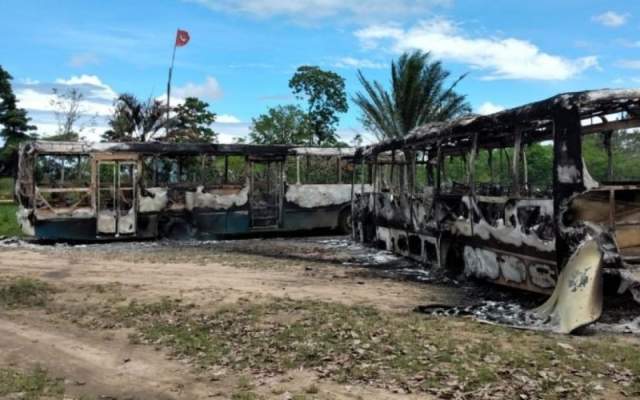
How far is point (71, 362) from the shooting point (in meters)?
5.64

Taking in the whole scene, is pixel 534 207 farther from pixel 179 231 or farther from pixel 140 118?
pixel 140 118

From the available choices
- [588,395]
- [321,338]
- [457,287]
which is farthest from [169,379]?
[457,287]

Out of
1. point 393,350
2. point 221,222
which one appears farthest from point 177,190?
point 393,350

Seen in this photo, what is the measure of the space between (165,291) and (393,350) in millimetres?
4290

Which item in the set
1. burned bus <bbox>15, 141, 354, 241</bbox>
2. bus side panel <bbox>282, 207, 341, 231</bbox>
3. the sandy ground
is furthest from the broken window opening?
bus side panel <bbox>282, 207, 341, 231</bbox>

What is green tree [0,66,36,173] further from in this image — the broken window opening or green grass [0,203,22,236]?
the broken window opening

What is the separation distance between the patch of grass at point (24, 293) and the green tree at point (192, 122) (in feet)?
64.0

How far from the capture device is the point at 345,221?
1805 cm

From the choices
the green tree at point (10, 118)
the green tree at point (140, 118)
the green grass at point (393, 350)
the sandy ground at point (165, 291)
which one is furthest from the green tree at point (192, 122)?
the green grass at point (393, 350)

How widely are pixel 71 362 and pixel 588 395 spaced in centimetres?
421

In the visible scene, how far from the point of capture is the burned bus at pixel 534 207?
6.99m

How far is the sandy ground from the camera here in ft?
16.4

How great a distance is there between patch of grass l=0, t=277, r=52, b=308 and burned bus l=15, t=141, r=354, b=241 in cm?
580

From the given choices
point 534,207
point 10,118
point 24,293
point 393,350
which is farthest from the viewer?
point 10,118
